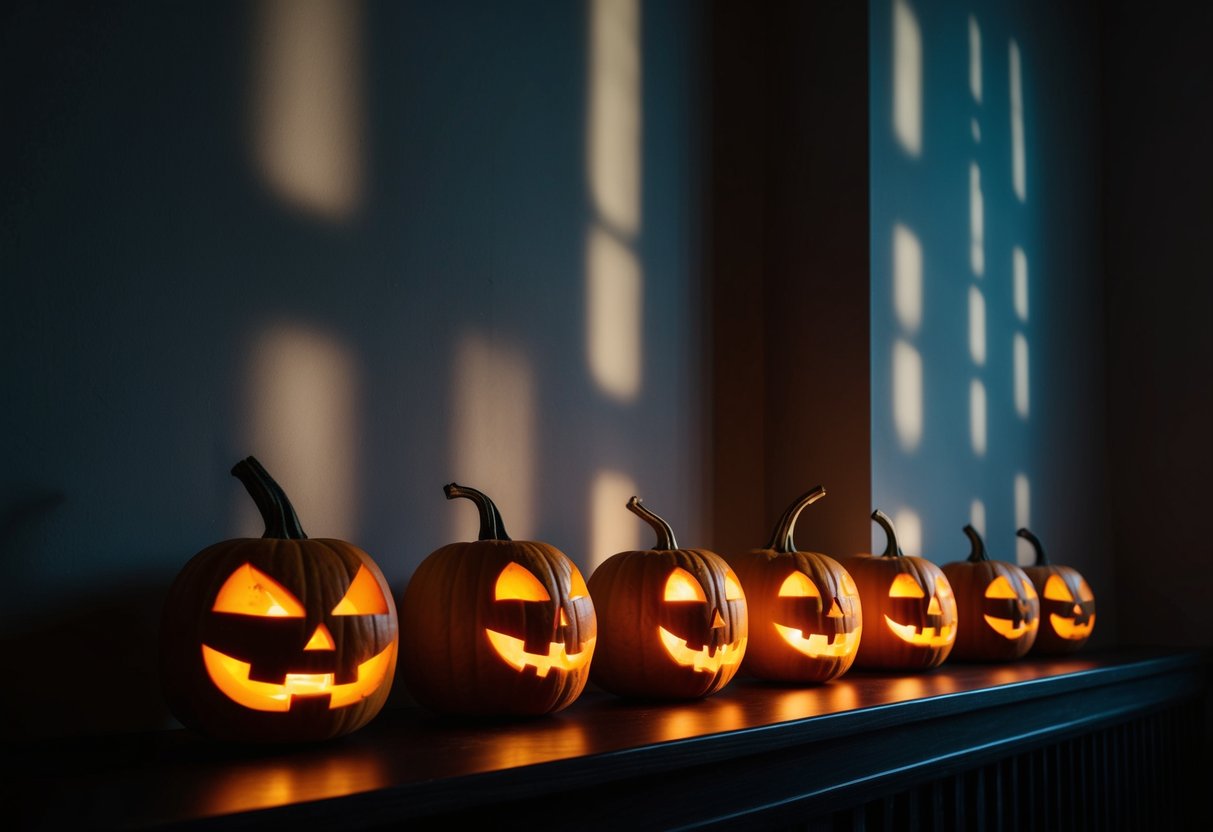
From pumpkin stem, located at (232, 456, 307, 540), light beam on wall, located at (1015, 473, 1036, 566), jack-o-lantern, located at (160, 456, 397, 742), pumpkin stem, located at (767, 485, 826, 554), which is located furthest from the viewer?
light beam on wall, located at (1015, 473, 1036, 566)

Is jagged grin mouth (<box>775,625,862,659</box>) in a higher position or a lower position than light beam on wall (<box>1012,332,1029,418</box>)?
lower

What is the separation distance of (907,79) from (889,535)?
1.14 meters

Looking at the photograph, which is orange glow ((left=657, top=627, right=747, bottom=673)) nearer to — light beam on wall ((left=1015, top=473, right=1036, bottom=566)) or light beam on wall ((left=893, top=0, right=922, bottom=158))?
light beam on wall ((left=893, top=0, right=922, bottom=158))

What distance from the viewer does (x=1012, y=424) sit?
2.91m

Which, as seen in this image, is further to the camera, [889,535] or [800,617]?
[889,535]

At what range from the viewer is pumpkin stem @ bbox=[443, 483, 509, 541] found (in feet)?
5.19

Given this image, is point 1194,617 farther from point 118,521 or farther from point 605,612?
point 118,521

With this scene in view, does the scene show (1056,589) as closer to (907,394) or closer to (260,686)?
(907,394)

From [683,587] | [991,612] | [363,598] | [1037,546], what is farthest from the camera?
[1037,546]

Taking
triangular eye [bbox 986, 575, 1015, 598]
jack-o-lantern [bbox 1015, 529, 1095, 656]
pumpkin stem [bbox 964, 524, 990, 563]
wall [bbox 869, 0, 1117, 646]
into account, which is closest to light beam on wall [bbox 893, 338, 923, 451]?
wall [bbox 869, 0, 1117, 646]

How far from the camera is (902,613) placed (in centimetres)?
204

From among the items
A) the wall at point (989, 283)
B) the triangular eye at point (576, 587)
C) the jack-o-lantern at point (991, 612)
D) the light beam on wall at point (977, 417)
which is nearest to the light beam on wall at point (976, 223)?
the wall at point (989, 283)

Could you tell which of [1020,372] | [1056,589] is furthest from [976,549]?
[1020,372]

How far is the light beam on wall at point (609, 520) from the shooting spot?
1.98 meters
